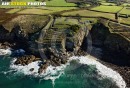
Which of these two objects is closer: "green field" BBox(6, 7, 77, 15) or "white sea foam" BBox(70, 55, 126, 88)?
"white sea foam" BBox(70, 55, 126, 88)

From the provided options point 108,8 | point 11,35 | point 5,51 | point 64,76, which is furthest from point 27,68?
point 108,8

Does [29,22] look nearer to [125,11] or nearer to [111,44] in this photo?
[111,44]

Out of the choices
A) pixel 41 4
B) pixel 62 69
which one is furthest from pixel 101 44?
pixel 41 4

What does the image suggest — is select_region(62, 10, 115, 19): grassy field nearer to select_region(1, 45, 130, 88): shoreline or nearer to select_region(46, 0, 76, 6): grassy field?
select_region(46, 0, 76, 6): grassy field

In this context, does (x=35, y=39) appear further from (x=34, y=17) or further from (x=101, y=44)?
(x=101, y=44)

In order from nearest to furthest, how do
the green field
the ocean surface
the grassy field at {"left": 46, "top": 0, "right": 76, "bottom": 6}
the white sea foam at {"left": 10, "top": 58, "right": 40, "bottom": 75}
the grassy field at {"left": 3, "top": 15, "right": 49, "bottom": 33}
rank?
1. the ocean surface
2. the white sea foam at {"left": 10, "top": 58, "right": 40, "bottom": 75}
3. the grassy field at {"left": 3, "top": 15, "right": 49, "bottom": 33}
4. the green field
5. the grassy field at {"left": 46, "top": 0, "right": 76, "bottom": 6}

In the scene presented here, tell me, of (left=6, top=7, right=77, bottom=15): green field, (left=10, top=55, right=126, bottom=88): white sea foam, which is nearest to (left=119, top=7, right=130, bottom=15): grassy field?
(left=6, top=7, right=77, bottom=15): green field
